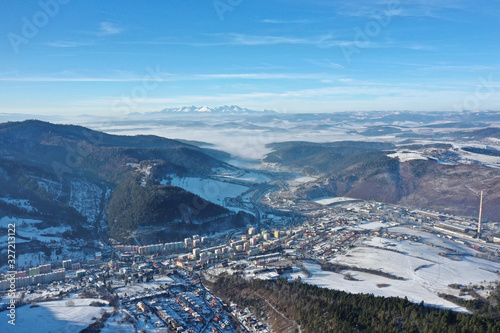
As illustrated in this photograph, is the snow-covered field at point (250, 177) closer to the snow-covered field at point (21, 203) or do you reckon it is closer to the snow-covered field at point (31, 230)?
the snow-covered field at point (21, 203)

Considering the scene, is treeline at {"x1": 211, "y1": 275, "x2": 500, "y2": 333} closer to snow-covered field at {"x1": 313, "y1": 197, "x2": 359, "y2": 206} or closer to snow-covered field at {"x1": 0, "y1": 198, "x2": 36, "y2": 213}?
snow-covered field at {"x1": 0, "y1": 198, "x2": 36, "y2": 213}

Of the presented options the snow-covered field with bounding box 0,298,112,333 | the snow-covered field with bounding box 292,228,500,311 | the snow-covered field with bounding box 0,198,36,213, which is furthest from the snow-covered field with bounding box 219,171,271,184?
the snow-covered field with bounding box 0,298,112,333

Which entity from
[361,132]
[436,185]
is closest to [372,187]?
[436,185]

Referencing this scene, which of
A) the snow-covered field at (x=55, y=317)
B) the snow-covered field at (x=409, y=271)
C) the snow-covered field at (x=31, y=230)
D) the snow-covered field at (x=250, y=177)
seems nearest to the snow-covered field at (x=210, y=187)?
the snow-covered field at (x=250, y=177)

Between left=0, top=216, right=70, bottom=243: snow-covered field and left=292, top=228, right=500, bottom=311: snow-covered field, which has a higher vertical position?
left=0, top=216, right=70, bottom=243: snow-covered field

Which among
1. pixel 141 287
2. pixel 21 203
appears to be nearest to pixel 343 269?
pixel 141 287
